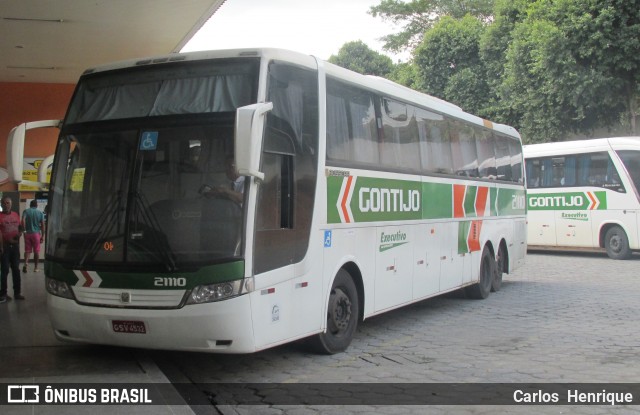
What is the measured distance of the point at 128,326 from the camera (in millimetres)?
6730

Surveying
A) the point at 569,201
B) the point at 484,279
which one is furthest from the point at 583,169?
the point at 484,279

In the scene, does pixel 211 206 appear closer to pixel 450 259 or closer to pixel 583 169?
pixel 450 259

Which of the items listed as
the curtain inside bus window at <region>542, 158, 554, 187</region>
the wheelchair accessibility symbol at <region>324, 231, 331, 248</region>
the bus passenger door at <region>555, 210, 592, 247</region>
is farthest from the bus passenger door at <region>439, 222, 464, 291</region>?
the curtain inside bus window at <region>542, 158, 554, 187</region>

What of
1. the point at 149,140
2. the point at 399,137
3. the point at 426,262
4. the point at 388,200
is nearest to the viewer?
the point at 149,140

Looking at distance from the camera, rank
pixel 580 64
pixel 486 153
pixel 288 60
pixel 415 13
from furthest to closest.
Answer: pixel 415 13
pixel 580 64
pixel 486 153
pixel 288 60

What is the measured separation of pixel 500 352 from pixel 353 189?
8.37 feet

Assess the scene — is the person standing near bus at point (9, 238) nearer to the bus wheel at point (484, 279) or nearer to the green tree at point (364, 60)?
the bus wheel at point (484, 279)

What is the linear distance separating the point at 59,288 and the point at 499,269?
961 cm

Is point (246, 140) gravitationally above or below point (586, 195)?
above

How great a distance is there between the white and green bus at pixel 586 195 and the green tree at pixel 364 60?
121ft

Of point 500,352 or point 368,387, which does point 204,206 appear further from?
point 500,352

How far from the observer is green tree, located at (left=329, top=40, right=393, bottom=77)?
5966 cm

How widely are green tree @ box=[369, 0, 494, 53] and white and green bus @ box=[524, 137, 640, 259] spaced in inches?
1154

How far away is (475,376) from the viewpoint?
7070mm
